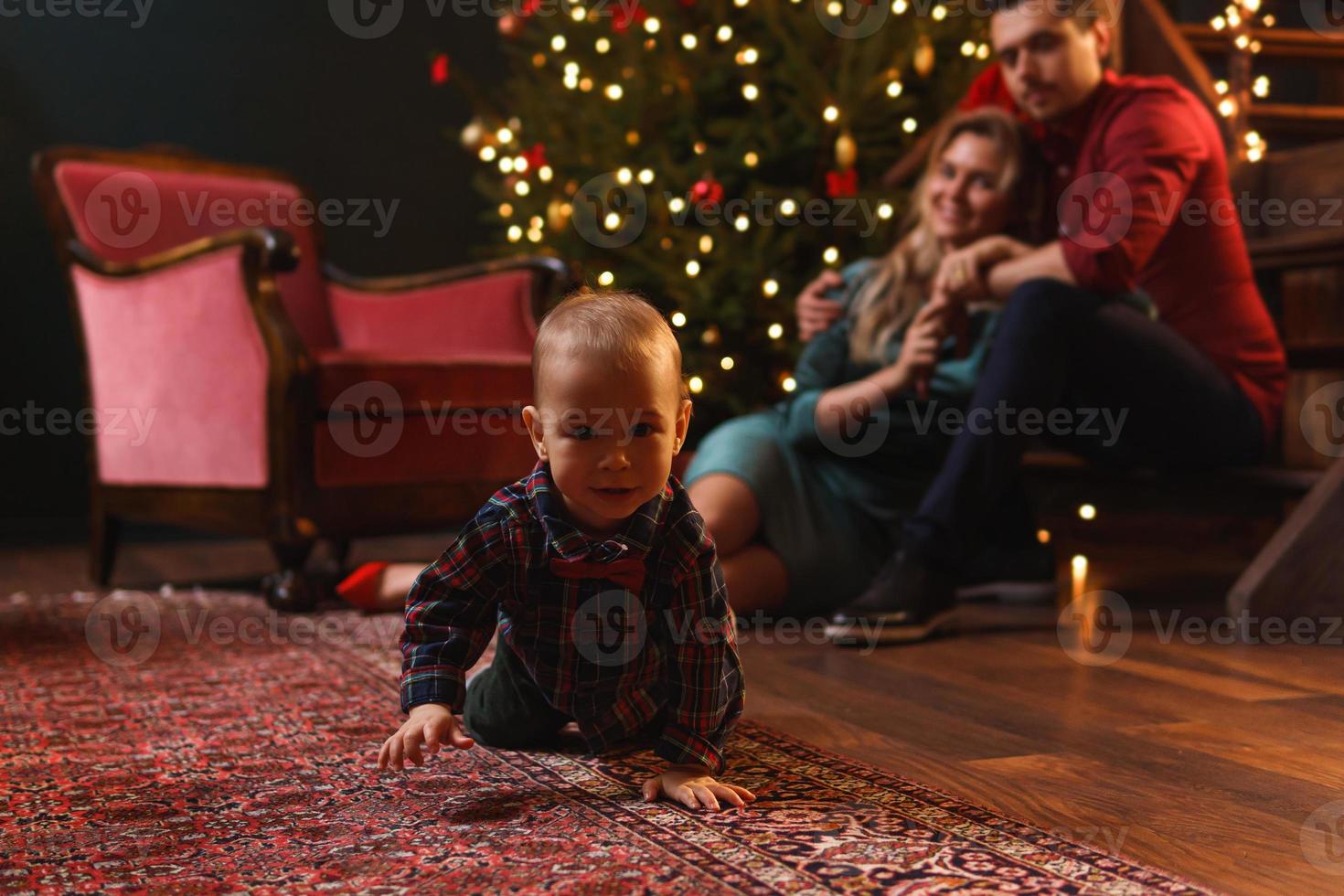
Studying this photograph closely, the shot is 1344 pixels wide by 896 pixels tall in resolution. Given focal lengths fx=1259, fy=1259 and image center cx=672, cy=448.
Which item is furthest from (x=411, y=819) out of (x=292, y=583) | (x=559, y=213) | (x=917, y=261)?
(x=559, y=213)

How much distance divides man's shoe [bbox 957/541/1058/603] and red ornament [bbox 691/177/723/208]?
3.61 ft

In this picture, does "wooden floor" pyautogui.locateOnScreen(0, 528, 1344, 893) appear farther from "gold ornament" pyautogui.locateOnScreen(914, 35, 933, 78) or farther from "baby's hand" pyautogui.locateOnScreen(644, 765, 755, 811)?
"gold ornament" pyautogui.locateOnScreen(914, 35, 933, 78)

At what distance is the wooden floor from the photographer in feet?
3.36

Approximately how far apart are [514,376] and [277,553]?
60 cm

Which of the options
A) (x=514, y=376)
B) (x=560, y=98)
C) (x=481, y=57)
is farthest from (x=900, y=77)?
(x=481, y=57)

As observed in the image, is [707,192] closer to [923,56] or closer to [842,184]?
[842,184]

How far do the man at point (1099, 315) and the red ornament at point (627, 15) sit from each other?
3.58 ft

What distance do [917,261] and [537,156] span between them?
133 centimetres

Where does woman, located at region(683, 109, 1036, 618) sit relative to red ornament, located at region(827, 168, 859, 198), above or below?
below

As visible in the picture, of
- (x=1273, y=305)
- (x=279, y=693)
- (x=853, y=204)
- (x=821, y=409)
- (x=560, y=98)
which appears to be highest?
(x=560, y=98)

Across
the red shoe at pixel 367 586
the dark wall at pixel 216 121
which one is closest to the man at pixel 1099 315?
the red shoe at pixel 367 586

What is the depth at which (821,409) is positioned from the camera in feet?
7.08

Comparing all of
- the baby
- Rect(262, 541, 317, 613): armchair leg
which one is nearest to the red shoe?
Rect(262, 541, 317, 613): armchair leg

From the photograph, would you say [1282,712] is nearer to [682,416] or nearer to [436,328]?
[682,416]
